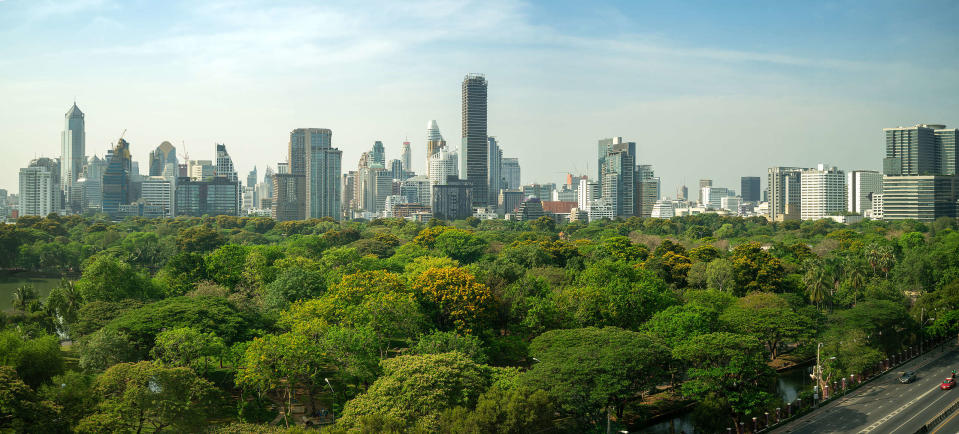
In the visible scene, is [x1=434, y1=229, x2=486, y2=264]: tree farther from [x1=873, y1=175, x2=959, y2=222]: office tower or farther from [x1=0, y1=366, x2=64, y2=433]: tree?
[x1=873, y1=175, x2=959, y2=222]: office tower

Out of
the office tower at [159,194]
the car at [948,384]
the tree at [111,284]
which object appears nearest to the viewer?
the car at [948,384]

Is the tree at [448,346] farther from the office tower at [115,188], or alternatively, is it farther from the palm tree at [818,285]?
the office tower at [115,188]

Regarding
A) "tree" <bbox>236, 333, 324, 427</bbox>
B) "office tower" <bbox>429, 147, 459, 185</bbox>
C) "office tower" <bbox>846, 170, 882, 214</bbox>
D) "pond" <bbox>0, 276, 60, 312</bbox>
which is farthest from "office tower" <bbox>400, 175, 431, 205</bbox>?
"tree" <bbox>236, 333, 324, 427</bbox>

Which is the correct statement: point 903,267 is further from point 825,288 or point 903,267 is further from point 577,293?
point 577,293

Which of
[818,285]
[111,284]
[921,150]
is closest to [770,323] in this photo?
[818,285]

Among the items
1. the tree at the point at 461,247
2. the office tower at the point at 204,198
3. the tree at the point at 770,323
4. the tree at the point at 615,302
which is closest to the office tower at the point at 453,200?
the office tower at the point at 204,198

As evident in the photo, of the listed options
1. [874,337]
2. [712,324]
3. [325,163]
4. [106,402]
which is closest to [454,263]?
[712,324]
